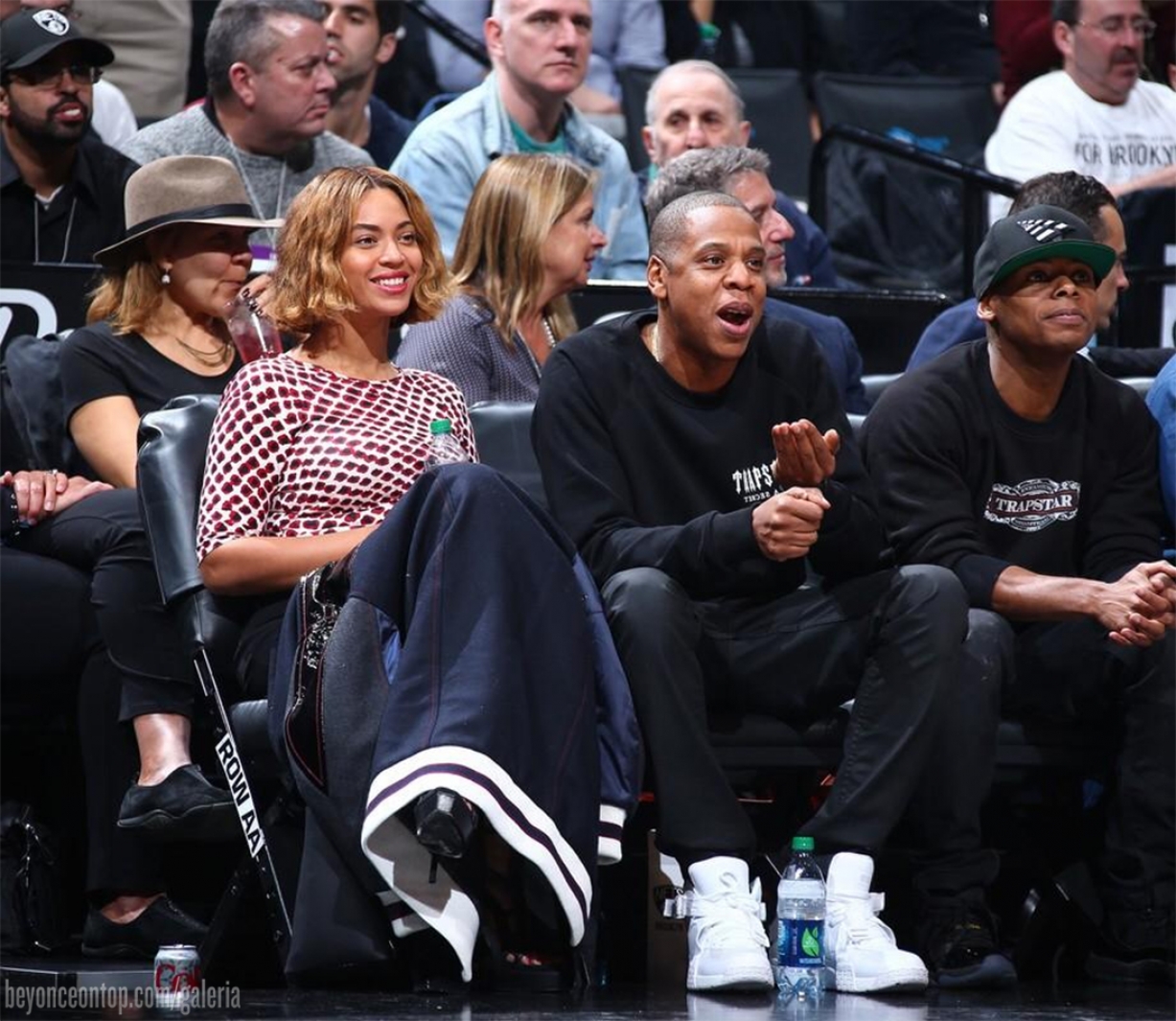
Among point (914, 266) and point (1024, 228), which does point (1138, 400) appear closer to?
point (1024, 228)

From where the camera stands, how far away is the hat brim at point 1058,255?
4.34 metres

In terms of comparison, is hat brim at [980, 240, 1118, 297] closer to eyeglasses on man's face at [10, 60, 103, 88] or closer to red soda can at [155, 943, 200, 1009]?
red soda can at [155, 943, 200, 1009]

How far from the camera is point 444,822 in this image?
326 cm

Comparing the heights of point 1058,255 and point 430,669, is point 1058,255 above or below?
above

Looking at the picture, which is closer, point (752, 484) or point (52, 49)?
point (752, 484)

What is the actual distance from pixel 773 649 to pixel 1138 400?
3.59ft

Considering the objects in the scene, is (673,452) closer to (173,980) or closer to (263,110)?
(173,980)

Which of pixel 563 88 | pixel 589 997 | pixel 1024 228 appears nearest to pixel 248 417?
pixel 589 997

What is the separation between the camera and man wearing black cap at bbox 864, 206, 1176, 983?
4.04 metres

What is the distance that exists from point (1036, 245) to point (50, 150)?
9.00 ft

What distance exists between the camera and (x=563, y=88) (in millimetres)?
6578

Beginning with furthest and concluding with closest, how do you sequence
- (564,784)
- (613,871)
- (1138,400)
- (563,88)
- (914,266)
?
(914,266) → (563,88) → (1138,400) → (613,871) → (564,784)

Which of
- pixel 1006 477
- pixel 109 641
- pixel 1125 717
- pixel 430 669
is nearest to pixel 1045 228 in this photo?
pixel 1006 477

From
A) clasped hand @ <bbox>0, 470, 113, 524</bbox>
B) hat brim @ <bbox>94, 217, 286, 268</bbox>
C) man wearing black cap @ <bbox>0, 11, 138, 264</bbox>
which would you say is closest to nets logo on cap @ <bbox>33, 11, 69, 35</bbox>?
man wearing black cap @ <bbox>0, 11, 138, 264</bbox>
